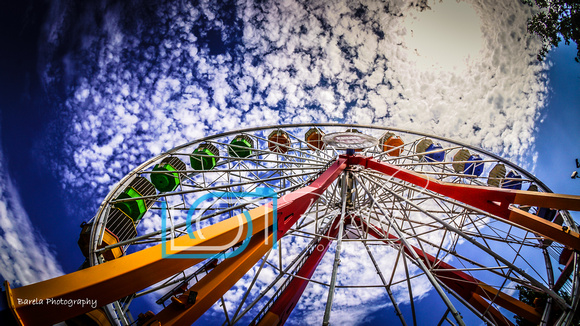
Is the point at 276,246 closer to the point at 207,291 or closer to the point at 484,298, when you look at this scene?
the point at 207,291

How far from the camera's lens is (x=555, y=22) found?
35.5 ft

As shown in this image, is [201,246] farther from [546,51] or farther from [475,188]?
[546,51]

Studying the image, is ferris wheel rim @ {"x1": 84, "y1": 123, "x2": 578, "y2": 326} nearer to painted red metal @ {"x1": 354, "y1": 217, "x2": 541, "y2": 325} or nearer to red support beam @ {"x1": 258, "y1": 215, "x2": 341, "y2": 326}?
painted red metal @ {"x1": 354, "y1": 217, "x2": 541, "y2": 325}

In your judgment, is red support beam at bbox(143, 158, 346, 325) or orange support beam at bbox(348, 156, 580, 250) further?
orange support beam at bbox(348, 156, 580, 250)

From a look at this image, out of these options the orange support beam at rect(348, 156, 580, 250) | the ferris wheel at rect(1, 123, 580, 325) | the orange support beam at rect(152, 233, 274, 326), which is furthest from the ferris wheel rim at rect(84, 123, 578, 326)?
the orange support beam at rect(348, 156, 580, 250)

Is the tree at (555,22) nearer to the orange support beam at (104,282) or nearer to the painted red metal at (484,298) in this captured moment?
the painted red metal at (484,298)

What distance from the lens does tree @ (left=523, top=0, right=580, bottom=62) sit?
10.2 metres

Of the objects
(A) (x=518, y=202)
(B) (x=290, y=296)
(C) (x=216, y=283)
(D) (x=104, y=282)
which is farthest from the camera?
(B) (x=290, y=296)

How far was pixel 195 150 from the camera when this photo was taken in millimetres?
11625

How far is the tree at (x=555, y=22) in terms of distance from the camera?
10.2 meters

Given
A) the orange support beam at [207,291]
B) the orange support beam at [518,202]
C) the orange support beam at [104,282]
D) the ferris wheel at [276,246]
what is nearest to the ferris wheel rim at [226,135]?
the ferris wheel at [276,246]

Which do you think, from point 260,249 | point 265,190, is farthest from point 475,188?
point 265,190

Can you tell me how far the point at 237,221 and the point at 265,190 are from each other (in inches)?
329

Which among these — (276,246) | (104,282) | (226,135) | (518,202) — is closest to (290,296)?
(276,246)
